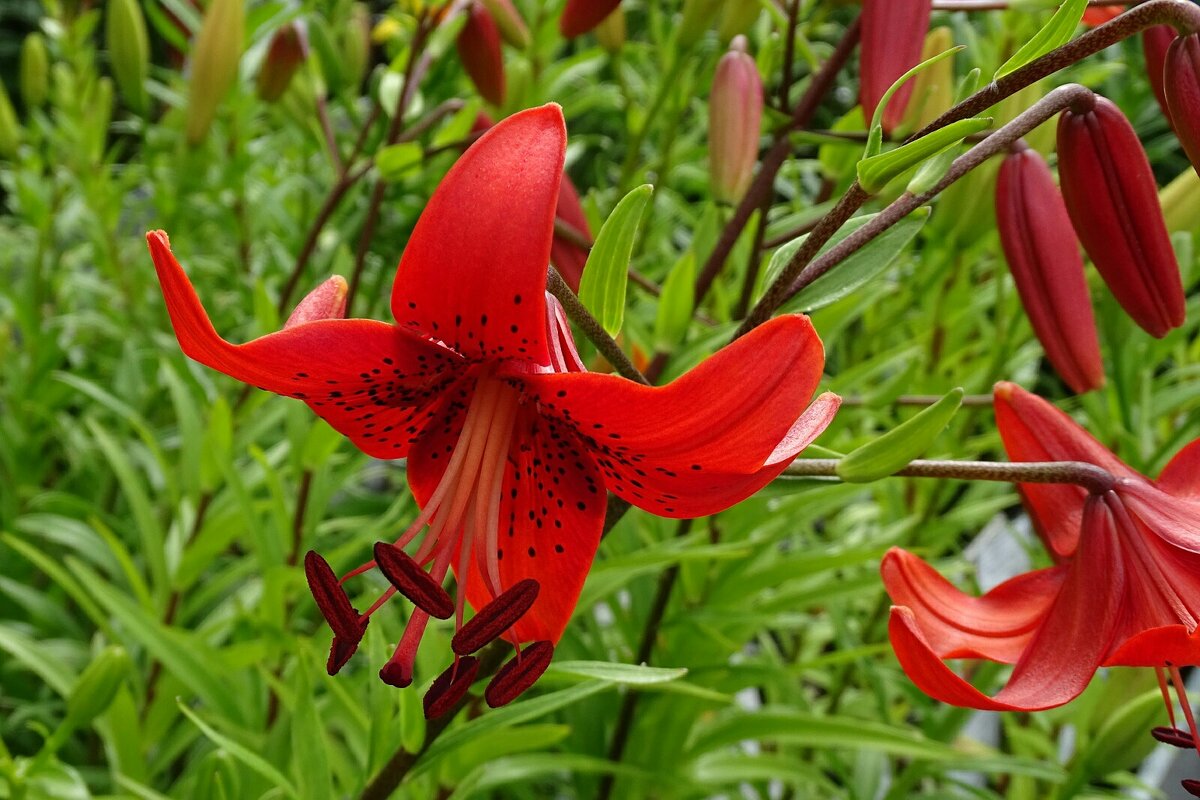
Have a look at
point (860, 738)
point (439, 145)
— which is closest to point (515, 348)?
point (860, 738)

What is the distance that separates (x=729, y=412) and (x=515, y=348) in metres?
0.09

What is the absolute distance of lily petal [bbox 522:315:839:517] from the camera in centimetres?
31

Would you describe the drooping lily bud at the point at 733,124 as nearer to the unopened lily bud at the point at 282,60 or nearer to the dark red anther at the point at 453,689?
the dark red anther at the point at 453,689

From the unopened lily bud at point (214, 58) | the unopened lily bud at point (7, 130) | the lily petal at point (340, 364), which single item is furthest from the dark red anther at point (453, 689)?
the unopened lily bud at point (7, 130)

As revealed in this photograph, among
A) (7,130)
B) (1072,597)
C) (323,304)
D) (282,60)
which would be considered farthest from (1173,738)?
(7,130)

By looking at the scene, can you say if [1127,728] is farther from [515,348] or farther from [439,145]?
[439,145]

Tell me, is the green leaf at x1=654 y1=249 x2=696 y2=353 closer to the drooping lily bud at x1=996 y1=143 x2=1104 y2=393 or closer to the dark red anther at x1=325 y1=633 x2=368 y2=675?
the drooping lily bud at x1=996 y1=143 x2=1104 y2=393

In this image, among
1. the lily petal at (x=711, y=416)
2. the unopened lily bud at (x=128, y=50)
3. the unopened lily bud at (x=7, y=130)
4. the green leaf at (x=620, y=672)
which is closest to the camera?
the lily petal at (x=711, y=416)

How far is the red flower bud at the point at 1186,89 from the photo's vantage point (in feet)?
1.32

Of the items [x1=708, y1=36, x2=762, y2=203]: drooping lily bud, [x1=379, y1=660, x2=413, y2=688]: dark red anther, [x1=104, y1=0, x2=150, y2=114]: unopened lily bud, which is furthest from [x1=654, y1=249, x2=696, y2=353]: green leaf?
[x1=104, y1=0, x2=150, y2=114]: unopened lily bud

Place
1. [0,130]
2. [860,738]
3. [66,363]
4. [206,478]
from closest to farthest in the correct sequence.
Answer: [860,738] < [206,478] < [0,130] < [66,363]

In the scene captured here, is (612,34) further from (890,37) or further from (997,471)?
(997,471)

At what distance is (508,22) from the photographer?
91cm

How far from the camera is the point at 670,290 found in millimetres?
604
